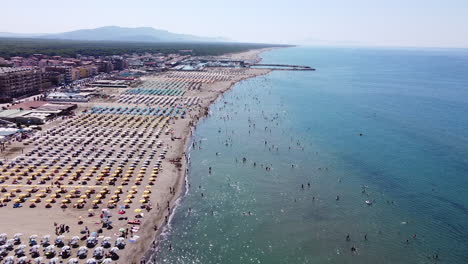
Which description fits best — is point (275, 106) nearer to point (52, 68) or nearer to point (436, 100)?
point (436, 100)

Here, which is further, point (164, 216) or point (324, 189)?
point (324, 189)

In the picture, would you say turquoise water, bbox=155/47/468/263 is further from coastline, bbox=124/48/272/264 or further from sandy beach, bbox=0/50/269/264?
sandy beach, bbox=0/50/269/264

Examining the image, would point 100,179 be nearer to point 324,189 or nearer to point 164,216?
point 164,216

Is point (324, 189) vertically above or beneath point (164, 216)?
→ above

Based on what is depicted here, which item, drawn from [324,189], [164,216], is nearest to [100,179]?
[164,216]

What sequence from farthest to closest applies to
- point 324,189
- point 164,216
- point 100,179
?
point 324,189 < point 100,179 < point 164,216

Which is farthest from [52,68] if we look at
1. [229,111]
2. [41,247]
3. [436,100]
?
[436,100]
